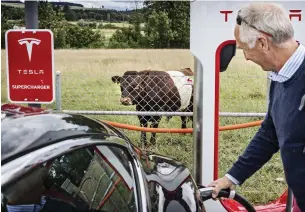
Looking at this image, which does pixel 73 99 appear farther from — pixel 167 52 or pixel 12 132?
pixel 12 132

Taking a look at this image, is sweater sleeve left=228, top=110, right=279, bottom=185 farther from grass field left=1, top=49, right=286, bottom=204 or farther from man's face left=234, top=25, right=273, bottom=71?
grass field left=1, top=49, right=286, bottom=204

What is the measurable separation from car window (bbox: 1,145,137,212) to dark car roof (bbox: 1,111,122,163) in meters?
0.09

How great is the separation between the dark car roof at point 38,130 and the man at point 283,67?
872 millimetres

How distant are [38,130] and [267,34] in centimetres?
119

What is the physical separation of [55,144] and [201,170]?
6.45ft

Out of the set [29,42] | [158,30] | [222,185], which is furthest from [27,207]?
[158,30]

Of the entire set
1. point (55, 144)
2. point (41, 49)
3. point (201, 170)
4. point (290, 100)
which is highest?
point (41, 49)

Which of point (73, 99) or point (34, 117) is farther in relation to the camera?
point (73, 99)

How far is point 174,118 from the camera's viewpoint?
924 centimetres

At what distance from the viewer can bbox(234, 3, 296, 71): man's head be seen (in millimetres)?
2498

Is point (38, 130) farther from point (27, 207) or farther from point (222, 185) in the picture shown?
point (222, 185)

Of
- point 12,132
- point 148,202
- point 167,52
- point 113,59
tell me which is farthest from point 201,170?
point 113,59

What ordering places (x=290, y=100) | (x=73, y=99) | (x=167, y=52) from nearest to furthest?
1. (x=290, y=100)
2. (x=73, y=99)
3. (x=167, y=52)

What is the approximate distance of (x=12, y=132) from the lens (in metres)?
2.05
